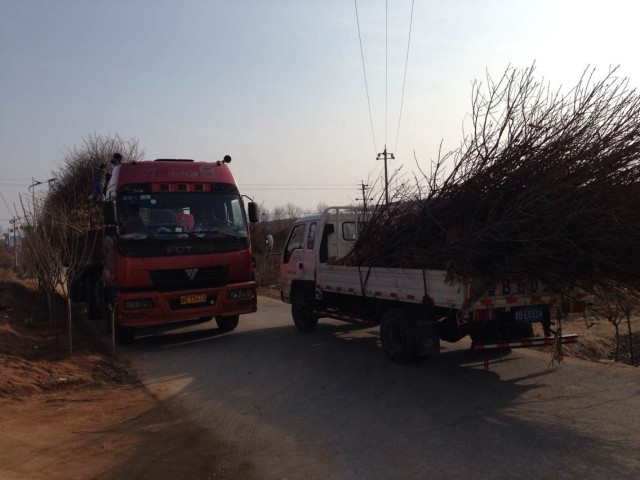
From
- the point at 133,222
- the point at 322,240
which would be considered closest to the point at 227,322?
the point at 322,240

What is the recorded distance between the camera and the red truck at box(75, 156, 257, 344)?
9.50 m

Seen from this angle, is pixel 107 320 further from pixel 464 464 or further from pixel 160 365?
pixel 464 464

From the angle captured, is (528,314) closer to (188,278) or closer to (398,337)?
(398,337)

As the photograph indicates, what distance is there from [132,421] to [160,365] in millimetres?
2774

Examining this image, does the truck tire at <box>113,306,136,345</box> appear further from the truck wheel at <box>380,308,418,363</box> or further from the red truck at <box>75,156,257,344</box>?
the truck wheel at <box>380,308,418,363</box>

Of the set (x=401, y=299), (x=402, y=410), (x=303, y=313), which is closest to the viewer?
(x=402, y=410)

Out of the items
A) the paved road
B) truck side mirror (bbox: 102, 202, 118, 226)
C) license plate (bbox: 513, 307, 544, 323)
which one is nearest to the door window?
the paved road

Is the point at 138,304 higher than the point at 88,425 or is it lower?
higher

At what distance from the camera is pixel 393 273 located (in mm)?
7945

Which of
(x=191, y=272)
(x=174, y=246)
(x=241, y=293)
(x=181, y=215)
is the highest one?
(x=181, y=215)

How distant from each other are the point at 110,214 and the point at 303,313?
4096mm

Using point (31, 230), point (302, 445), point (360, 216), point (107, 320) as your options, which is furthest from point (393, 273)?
point (31, 230)

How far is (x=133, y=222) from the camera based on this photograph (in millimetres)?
9695

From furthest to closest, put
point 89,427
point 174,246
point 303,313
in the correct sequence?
point 303,313
point 174,246
point 89,427
